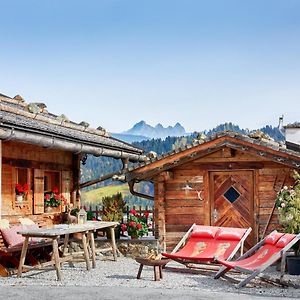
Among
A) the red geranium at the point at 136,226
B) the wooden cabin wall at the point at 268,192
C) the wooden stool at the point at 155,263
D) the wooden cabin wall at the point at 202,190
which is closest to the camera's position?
the wooden stool at the point at 155,263

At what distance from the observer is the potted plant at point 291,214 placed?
42.2 feet

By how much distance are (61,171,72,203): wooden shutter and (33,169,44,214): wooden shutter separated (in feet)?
5.26

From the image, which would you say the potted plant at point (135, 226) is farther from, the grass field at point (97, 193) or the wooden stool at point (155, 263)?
the grass field at point (97, 193)

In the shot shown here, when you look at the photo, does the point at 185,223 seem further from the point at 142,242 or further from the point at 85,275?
the point at 85,275

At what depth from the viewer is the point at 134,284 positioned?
11.8 meters

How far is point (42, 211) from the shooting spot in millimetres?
16797

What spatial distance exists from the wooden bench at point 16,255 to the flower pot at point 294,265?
517cm

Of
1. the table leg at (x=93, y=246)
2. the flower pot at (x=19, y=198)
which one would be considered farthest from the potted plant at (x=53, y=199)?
the table leg at (x=93, y=246)

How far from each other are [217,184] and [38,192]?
175 inches

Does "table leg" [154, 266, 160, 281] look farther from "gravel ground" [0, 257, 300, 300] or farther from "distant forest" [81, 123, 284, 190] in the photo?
"distant forest" [81, 123, 284, 190]

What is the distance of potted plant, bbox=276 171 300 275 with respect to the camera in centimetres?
1285

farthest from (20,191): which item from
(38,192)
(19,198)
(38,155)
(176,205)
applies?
(176,205)

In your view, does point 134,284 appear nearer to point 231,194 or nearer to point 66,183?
point 231,194

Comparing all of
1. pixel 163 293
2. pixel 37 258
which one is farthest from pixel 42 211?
pixel 163 293
